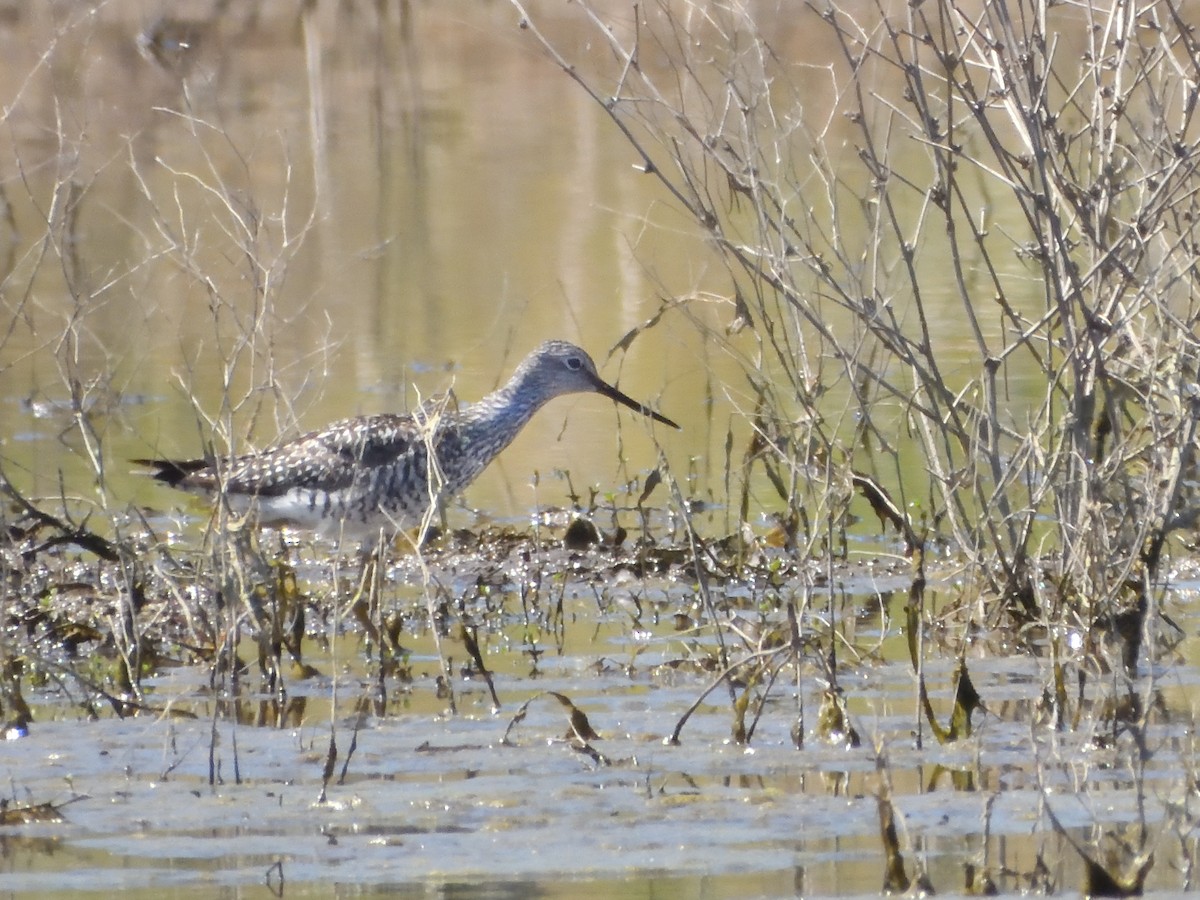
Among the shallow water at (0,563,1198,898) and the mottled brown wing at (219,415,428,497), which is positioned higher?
the mottled brown wing at (219,415,428,497)

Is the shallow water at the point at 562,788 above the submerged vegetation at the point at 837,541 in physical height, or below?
below

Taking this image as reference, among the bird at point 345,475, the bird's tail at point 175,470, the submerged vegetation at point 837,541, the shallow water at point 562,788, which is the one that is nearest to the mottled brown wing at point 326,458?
the bird at point 345,475

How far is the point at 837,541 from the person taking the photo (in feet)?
23.1

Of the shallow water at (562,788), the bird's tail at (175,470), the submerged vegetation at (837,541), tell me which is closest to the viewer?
the shallow water at (562,788)

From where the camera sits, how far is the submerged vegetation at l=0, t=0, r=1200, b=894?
15.9 ft

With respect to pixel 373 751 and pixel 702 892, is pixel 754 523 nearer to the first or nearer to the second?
pixel 373 751

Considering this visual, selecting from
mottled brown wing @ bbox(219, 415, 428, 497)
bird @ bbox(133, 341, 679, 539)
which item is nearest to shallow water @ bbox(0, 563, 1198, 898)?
bird @ bbox(133, 341, 679, 539)

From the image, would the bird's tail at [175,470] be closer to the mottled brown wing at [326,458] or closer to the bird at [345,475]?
the bird at [345,475]

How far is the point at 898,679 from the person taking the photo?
18.1 feet

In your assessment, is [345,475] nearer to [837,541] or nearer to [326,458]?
[326,458]

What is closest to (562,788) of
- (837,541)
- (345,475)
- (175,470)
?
(837,541)

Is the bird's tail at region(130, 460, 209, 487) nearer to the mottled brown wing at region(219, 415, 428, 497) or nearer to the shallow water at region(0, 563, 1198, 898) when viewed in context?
the mottled brown wing at region(219, 415, 428, 497)

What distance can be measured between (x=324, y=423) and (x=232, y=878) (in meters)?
5.13

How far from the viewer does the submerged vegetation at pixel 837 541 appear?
484 cm
